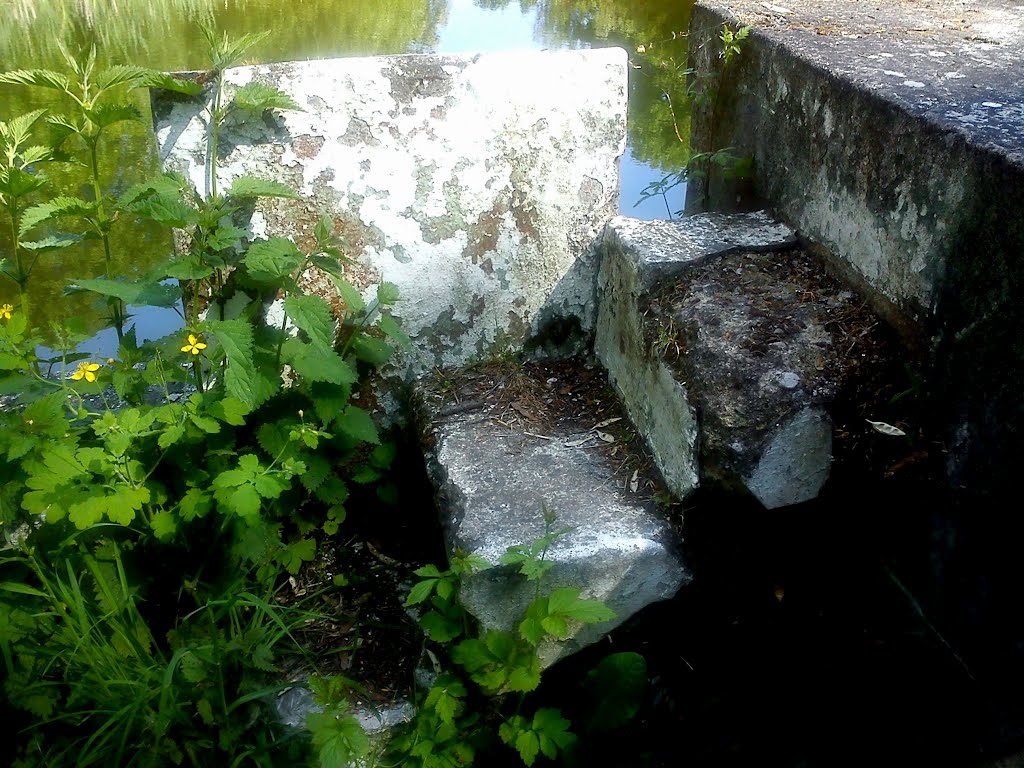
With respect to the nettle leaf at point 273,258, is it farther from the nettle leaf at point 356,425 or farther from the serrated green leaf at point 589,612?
the serrated green leaf at point 589,612

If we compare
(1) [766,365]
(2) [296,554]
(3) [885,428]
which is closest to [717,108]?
(1) [766,365]

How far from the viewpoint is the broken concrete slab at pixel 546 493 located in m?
1.68

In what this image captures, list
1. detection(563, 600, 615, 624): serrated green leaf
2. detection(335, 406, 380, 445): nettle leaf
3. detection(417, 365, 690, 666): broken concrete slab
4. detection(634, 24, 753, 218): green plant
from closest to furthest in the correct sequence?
detection(563, 600, 615, 624): serrated green leaf
detection(417, 365, 690, 666): broken concrete slab
detection(335, 406, 380, 445): nettle leaf
detection(634, 24, 753, 218): green plant

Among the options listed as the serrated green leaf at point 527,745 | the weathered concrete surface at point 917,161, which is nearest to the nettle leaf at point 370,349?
the serrated green leaf at point 527,745

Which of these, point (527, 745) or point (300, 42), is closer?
point (527, 745)

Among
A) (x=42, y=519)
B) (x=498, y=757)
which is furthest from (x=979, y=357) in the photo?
(x=42, y=519)

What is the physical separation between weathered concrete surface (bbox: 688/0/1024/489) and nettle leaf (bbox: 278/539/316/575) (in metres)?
1.39

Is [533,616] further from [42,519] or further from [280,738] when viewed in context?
[42,519]

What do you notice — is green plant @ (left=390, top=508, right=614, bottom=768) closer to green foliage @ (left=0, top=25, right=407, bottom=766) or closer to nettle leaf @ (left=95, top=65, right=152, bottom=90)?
green foliage @ (left=0, top=25, right=407, bottom=766)

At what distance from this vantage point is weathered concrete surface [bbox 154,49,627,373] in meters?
1.96

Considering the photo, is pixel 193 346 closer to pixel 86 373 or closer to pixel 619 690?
pixel 86 373

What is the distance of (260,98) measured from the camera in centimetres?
182

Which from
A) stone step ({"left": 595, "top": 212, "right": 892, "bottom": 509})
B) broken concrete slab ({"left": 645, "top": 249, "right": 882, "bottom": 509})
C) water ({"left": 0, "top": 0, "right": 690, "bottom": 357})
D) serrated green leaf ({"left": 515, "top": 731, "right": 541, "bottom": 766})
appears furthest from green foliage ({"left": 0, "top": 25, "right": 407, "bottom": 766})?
water ({"left": 0, "top": 0, "right": 690, "bottom": 357})

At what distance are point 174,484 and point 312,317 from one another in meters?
0.49
